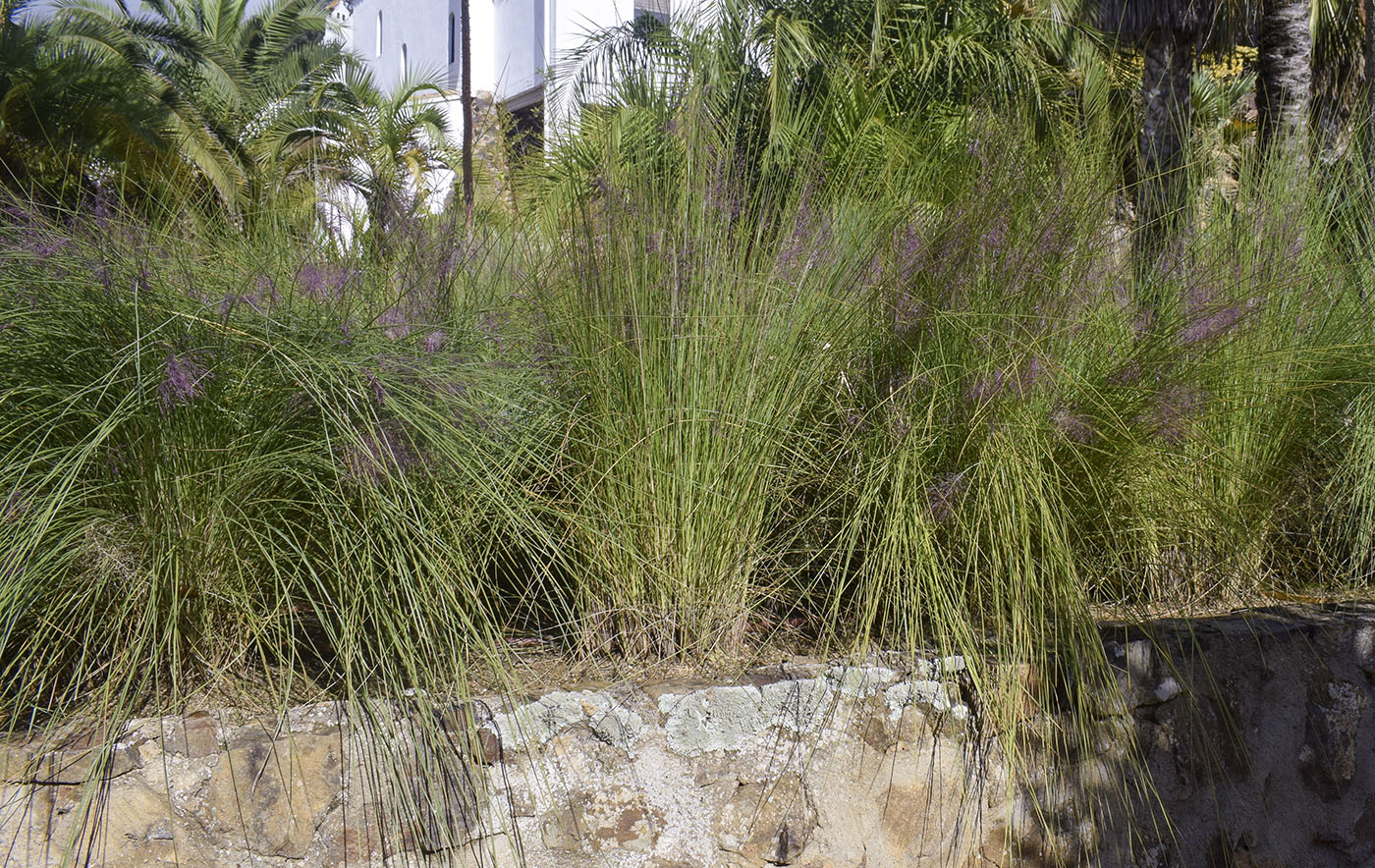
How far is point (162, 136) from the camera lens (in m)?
13.5

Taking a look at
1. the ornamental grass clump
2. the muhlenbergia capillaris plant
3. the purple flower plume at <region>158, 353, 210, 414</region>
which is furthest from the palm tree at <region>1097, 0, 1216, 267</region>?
the purple flower plume at <region>158, 353, 210, 414</region>

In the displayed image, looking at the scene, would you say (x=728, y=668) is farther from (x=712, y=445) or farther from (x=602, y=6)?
(x=602, y=6)

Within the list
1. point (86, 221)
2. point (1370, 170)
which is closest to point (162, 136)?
point (86, 221)

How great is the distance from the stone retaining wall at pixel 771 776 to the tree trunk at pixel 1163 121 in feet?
5.33

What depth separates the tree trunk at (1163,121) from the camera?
3.94 m

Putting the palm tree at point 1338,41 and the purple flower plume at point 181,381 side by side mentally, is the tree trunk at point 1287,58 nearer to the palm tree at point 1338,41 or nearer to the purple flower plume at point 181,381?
the palm tree at point 1338,41

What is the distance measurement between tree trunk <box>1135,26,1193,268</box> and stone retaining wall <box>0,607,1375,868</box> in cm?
162

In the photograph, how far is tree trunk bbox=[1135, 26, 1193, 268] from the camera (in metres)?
3.94

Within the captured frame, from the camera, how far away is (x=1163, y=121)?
4.50m

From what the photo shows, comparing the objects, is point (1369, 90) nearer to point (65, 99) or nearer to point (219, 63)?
point (65, 99)

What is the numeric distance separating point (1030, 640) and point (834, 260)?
108 centimetres

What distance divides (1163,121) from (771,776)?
3.49 metres

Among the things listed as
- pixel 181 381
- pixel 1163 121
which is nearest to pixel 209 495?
pixel 181 381

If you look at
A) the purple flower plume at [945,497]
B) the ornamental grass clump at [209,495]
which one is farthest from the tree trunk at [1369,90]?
the ornamental grass clump at [209,495]
